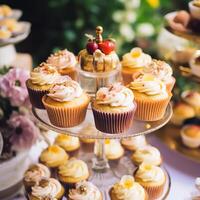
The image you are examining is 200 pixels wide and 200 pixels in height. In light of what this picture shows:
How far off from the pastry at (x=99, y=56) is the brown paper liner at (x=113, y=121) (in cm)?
14

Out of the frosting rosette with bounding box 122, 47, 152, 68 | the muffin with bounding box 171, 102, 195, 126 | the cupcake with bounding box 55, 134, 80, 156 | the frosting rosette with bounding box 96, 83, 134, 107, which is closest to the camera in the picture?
the frosting rosette with bounding box 96, 83, 134, 107

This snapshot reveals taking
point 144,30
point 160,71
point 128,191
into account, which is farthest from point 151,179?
point 144,30

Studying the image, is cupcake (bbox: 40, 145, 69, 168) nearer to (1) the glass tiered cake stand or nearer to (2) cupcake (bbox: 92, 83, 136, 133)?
(1) the glass tiered cake stand

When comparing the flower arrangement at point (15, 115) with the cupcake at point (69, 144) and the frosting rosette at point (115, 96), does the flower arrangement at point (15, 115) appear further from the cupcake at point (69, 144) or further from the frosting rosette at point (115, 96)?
the frosting rosette at point (115, 96)

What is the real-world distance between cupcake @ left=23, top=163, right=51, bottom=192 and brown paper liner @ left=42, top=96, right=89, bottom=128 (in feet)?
0.70

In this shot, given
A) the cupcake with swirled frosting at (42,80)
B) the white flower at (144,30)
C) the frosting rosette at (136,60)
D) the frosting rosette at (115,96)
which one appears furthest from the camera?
the white flower at (144,30)

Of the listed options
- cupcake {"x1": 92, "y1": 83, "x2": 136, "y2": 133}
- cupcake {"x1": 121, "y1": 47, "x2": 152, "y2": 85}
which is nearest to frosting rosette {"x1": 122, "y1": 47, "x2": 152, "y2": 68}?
cupcake {"x1": 121, "y1": 47, "x2": 152, "y2": 85}

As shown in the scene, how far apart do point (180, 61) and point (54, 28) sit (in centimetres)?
160

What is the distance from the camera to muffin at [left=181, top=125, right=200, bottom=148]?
6.00 ft

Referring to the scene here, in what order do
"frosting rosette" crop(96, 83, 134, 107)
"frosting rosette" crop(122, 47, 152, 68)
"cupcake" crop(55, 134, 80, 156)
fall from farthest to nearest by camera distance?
"cupcake" crop(55, 134, 80, 156) → "frosting rosette" crop(122, 47, 152, 68) → "frosting rosette" crop(96, 83, 134, 107)

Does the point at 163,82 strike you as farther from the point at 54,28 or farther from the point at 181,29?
the point at 54,28

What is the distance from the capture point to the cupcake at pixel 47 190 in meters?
1.44

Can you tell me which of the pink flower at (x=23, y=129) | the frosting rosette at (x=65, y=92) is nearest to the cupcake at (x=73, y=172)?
the pink flower at (x=23, y=129)

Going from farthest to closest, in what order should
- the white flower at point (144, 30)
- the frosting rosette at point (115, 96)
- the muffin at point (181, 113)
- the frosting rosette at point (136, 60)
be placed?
1. the white flower at point (144, 30)
2. the muffin at point (181, 113)
3. the frosting rosette at point (136, 60)
4. the frosting rosette at point (115, 96)
